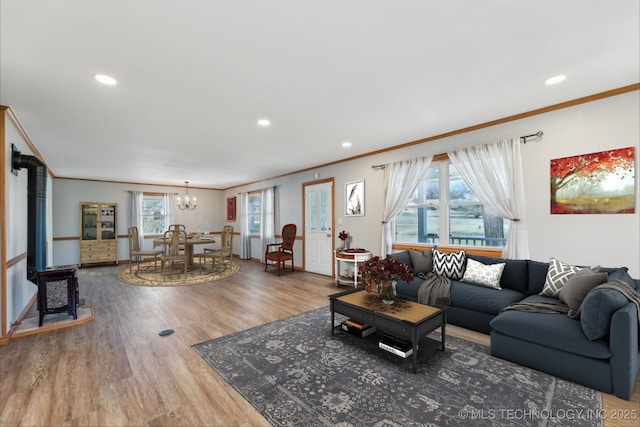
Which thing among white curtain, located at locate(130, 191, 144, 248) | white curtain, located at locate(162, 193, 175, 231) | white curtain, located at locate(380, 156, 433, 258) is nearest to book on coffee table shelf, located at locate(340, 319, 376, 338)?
white curtain, located at locate(380, 156, 433, 258)

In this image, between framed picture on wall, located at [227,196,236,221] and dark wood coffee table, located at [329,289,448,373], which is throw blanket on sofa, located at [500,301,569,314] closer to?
dark wood coffee table, located at [329,289,448,373]

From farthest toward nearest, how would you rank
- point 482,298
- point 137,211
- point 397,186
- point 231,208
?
point 231,208
point 137,211
point 397,186
point 482,298

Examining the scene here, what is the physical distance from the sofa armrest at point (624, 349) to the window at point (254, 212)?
7.58 m

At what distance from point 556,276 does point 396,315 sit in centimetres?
182

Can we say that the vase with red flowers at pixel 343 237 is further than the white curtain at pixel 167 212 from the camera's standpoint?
No

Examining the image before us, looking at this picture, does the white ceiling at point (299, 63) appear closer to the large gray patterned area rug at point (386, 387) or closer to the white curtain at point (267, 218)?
the large gray patterned area rug at point (386, 387)

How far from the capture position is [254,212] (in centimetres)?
877

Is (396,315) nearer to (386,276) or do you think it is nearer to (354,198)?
(386,276)

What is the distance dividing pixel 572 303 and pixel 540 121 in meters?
2.15

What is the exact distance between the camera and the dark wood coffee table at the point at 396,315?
2.33 meters

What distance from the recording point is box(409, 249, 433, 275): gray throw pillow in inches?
155

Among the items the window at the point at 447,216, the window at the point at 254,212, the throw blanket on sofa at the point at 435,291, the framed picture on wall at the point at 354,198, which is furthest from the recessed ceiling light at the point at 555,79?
the window at the point at 254,212

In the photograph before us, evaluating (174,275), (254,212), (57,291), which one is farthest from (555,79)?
(254,212)

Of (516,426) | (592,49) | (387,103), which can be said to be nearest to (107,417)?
(516,426)
